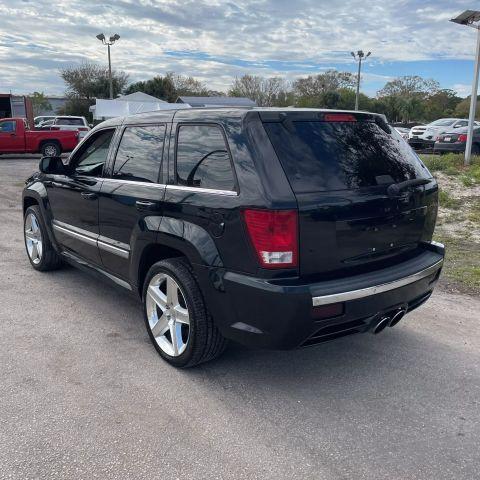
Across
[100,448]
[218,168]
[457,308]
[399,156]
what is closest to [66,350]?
[100,448]

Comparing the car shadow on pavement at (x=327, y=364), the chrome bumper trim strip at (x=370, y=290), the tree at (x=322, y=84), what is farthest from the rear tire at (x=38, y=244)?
the tree at (x=322, y=84)

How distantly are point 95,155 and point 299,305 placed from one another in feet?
8.99

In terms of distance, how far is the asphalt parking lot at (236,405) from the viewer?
2.58 meters

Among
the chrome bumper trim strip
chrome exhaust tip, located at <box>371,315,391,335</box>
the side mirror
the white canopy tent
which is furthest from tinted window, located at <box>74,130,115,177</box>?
the white canopy tent

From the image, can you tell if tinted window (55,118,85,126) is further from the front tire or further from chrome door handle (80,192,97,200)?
the front tire

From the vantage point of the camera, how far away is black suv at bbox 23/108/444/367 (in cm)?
284

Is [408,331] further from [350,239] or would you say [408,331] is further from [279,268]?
[279,268]

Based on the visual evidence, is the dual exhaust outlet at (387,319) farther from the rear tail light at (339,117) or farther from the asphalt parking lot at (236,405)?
the rear tail light at (339,117)

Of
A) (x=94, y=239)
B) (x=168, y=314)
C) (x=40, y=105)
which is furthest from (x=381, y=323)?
(x=40, y=105)

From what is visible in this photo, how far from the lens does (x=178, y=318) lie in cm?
349

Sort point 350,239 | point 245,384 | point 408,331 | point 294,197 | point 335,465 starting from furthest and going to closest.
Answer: point 408,331 < point 245,384 < point 350,239 < point 294,197 < point 335,465

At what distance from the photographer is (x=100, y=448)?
106 inches

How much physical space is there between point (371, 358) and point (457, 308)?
59.2 inches

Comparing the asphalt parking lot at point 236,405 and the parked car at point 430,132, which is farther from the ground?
the parked car at point 430,132
